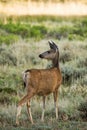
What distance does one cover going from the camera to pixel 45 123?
37.1 feet

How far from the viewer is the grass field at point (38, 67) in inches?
461

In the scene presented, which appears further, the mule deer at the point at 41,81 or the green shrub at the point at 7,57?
the green shrub at the point at 7,57

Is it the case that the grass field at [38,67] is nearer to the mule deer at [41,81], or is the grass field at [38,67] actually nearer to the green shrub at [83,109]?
the green shrub at [83,109]

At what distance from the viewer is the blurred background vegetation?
472 inches

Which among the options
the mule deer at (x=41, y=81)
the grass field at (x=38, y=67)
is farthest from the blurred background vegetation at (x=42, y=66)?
the mule deer at (x=41, y=81)

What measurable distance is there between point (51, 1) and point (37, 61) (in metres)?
29.7

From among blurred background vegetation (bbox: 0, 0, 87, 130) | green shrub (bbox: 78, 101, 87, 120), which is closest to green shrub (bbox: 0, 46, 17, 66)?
blurred background vegetation (bbox: 0, 0, 87, 130)

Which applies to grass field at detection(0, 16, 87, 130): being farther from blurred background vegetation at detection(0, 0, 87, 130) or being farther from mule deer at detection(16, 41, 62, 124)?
mule deer at detection(16, 41, 62, 124)

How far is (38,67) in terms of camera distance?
19.1 metres

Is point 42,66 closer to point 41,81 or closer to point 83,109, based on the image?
point 83,109

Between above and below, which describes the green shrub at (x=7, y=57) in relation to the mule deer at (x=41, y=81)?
below

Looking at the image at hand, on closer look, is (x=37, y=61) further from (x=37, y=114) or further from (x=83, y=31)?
(x=83, y=31)

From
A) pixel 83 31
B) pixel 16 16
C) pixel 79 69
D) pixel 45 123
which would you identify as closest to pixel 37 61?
pixel 79 69

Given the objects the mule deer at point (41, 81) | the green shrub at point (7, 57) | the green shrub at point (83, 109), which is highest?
the mule deer at point (41, 81)
